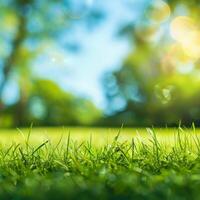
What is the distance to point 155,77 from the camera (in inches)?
944

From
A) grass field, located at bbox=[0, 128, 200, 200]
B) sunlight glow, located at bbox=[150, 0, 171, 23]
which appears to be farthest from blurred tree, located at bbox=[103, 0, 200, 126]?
grass field, located at bbox=[0, 128, 200, 200]

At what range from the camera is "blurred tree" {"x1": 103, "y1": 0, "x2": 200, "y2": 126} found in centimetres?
2047

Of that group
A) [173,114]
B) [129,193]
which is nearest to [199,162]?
[129,193]

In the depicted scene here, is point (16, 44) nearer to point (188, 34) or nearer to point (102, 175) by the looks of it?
point (188, 34)

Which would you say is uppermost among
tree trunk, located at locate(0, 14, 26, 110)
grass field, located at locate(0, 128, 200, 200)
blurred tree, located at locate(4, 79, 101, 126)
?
tree trunk, located at locate(0, 14, 26, 110)

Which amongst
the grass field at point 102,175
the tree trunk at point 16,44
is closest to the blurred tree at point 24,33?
the tree trunk at point 16,44

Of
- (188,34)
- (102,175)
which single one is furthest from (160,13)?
(102,175)

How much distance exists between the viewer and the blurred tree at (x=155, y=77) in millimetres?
20469

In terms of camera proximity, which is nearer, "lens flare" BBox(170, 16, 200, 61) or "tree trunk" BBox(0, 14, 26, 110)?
"lens flare" BBox(170, 16, 200, 61)

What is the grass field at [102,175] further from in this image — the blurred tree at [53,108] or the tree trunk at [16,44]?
the tree trunk at [16,44]

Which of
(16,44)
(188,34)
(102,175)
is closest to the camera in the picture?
(102,175)

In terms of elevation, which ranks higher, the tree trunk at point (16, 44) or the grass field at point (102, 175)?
the tree trunk at point (16, 44)

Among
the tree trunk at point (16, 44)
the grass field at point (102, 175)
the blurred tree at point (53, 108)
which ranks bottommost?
the grass field at point (102, 175)

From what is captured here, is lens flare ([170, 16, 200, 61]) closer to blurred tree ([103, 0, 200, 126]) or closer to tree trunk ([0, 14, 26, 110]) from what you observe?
blurred tree ([103, 0, 200, 126])
